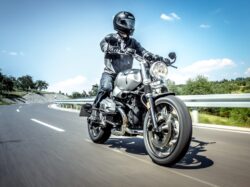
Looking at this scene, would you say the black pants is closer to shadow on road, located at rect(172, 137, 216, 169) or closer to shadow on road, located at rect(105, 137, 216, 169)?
shadow on road, located at rect(105, 137, 216, 169)

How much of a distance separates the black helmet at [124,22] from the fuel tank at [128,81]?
2.61 feet

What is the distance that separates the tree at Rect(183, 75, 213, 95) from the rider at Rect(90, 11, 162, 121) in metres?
47.6

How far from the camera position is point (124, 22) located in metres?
4.86

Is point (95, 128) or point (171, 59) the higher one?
point (171, 59)

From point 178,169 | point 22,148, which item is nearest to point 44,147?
point 22,148

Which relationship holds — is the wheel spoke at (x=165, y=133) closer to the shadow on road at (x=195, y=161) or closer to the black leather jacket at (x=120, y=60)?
the shadow on road at (x=195, y=161)

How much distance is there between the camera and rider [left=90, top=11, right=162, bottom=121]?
191 inches

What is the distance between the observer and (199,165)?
3719 mm

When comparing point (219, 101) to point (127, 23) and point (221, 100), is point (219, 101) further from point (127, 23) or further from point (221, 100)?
point (127, 23)

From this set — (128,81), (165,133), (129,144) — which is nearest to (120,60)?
(128,81)

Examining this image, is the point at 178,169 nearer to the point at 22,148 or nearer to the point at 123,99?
the point at 123,99

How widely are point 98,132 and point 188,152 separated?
6.08ft

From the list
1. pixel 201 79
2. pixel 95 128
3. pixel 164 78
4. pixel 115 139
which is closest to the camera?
pixel 164 78

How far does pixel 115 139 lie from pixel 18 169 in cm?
284
